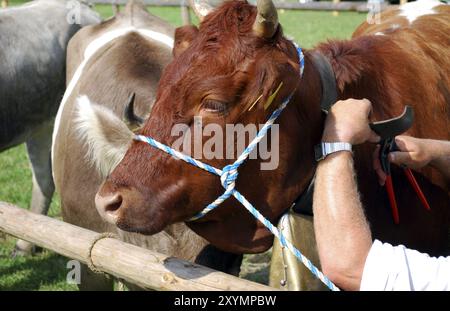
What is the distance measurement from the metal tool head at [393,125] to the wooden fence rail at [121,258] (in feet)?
1.97

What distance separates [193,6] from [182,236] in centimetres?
102

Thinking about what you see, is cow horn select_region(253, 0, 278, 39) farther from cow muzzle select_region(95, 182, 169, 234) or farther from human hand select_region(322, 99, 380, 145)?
cow muzzle select_region(95, 182, 169, 234)

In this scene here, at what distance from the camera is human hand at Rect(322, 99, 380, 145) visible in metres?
1.88

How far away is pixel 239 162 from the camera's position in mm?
1911

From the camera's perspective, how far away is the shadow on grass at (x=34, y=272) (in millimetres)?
4469

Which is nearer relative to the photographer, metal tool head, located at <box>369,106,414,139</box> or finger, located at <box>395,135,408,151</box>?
metal tool head, located at <box>369,106,414,139</box>

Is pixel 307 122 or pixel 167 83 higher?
pixel 167 83

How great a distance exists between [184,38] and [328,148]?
2.08ft

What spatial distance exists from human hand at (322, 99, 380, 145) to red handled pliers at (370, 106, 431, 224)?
4 cm

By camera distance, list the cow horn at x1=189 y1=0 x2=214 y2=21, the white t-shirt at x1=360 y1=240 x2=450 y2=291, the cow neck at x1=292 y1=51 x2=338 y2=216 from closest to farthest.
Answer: the white t-shirt at x1=360 y1=240 x2=450 y2=291 → the cow neck at x1=292 y1=51 x2=338 y2=216 → the cow horn at x1=189 y1=0 x2=214 y2=21

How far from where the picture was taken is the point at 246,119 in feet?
6.22

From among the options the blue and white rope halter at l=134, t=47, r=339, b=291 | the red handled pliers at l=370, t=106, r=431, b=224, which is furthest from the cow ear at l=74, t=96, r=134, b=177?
the red handled pliers at l=370, t=106, r=431, b=224

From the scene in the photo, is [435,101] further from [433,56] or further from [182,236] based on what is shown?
[182,236]
